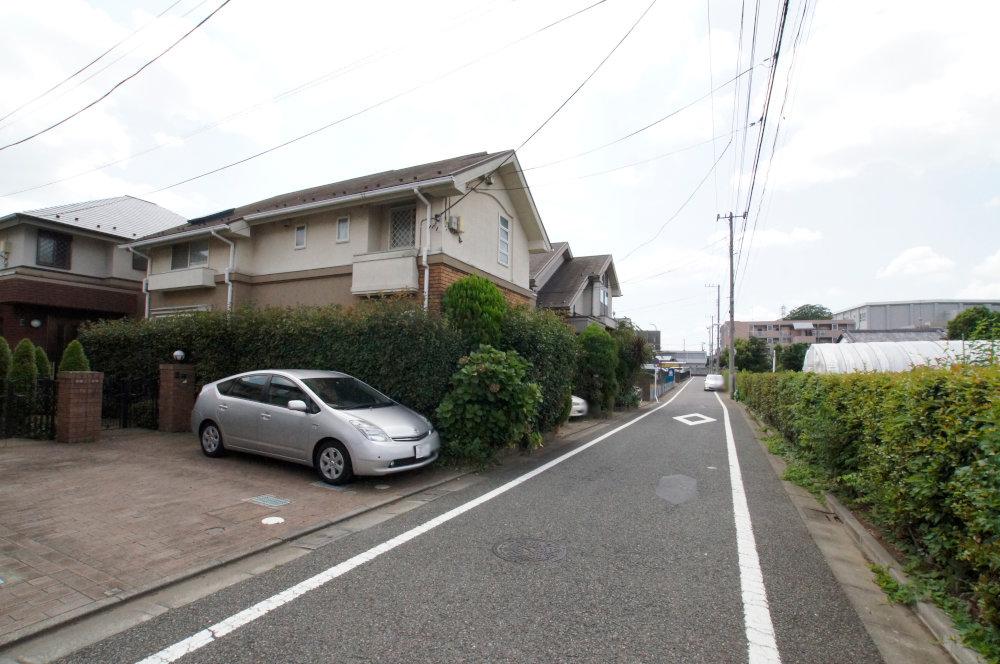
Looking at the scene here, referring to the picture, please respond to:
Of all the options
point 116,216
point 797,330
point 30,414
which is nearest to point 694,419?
point 30,414

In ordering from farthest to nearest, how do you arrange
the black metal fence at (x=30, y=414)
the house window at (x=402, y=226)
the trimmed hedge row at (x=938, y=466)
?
the house window at (x=402, y=226) → the black metal fence at (x=30, y=414) → the trimmed hedge row at (x=938, y=466)

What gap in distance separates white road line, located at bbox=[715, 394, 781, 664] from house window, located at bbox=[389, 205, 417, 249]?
9.23 metres

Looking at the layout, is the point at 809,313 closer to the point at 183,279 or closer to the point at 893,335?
the point at 893,335

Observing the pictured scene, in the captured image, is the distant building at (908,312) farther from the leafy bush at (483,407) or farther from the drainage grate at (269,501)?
the drainage grate at (269,501)

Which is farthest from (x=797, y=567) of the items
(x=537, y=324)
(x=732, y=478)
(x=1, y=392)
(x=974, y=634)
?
(x=1, y=392)

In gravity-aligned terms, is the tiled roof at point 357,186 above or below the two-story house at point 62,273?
above

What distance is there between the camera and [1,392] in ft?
29.6

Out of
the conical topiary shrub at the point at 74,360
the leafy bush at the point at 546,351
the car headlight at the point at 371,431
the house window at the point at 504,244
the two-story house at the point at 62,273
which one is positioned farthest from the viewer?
the two-story house at the point at 62,273

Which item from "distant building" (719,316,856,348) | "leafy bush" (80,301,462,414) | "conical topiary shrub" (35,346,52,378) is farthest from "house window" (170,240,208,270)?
"distant building" (719,316,856,348)

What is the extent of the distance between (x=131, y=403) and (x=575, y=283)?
1784 cm

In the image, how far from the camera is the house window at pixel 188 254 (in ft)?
48.9

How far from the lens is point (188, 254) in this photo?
15.3 m

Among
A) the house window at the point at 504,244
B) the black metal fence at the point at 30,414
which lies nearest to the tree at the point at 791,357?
the house window at the point at 504,244

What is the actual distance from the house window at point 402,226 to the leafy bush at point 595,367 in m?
6.58
